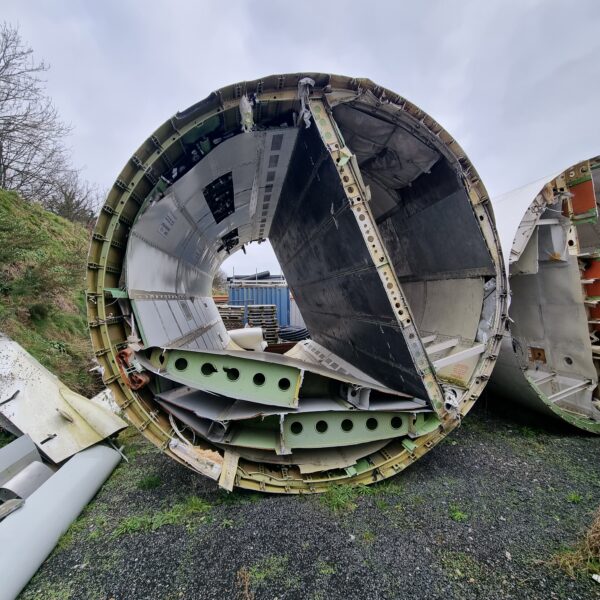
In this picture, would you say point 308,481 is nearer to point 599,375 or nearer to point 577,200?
point 599,375

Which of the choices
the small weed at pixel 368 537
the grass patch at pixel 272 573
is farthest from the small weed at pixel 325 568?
the small weed at pixel 368 537

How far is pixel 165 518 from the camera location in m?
2.78

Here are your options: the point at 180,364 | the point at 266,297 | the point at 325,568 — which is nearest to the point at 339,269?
the point at 180,364

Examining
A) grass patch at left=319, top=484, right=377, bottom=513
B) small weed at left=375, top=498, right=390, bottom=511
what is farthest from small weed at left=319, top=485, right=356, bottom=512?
small weed at left=375, top=498, right=390, bottom=511

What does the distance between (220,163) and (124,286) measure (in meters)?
1.90

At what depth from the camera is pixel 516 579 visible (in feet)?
6.85

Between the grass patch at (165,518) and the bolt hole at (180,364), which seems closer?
the grass patch at (165,518)

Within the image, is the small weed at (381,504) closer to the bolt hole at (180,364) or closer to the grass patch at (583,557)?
the grass patch at (583,557)

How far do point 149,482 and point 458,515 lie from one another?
3.09 metres

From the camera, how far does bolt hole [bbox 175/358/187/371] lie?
3.17m

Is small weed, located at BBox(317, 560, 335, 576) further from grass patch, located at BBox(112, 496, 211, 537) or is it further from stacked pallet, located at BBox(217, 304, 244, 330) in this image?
stacked pallet, located at BBox(217, 304, 244, 330)

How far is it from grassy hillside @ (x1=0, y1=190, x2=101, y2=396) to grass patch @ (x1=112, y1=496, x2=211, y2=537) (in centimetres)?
386

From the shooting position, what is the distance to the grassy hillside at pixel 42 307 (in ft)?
19.7

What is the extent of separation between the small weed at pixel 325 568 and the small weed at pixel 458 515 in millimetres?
1190
